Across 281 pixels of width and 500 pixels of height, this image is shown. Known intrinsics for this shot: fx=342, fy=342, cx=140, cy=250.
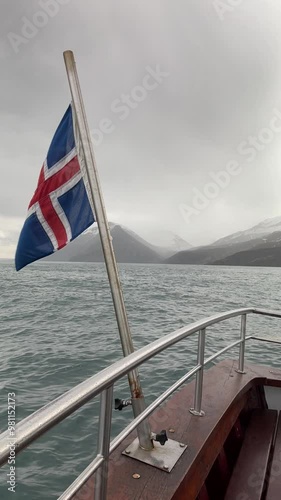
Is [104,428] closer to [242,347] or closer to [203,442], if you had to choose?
[203,442]

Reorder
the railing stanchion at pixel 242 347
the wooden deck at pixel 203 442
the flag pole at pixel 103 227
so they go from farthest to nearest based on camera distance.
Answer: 1. the railing stanchion at pixel 242 347
2. the flag pole at pixel 103 227
3. the wooden deck at pixel 203 442

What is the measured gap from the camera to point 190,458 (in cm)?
225

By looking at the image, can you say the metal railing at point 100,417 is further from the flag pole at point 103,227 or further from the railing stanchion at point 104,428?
the flag pole at point 103,227

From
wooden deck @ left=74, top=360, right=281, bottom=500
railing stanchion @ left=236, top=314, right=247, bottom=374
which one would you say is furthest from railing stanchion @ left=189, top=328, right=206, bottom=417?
railing stanchion @ left=236, top=314, right=247, bottom=374

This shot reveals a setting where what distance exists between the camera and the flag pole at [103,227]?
2.45 m

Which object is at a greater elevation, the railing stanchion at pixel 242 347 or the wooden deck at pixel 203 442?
the railing stanchion at pixel 242 347

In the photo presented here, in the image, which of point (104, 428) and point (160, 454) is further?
point (160, 454)

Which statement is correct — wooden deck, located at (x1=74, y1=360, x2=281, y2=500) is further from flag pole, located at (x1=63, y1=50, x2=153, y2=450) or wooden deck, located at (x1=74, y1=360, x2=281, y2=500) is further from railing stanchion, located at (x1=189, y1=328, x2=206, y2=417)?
flag pole, located at (x1=63, y1=50, x2=153, y2=450)

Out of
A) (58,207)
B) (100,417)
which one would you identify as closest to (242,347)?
(58,207)

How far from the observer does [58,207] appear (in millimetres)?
2980

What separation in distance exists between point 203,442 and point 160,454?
353 millimetres

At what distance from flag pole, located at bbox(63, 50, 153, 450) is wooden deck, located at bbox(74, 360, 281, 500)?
16.1 inches

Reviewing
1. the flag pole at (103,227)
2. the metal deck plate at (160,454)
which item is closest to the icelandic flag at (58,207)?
the flag pole at (103,227)

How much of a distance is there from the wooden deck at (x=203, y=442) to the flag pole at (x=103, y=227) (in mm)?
408
